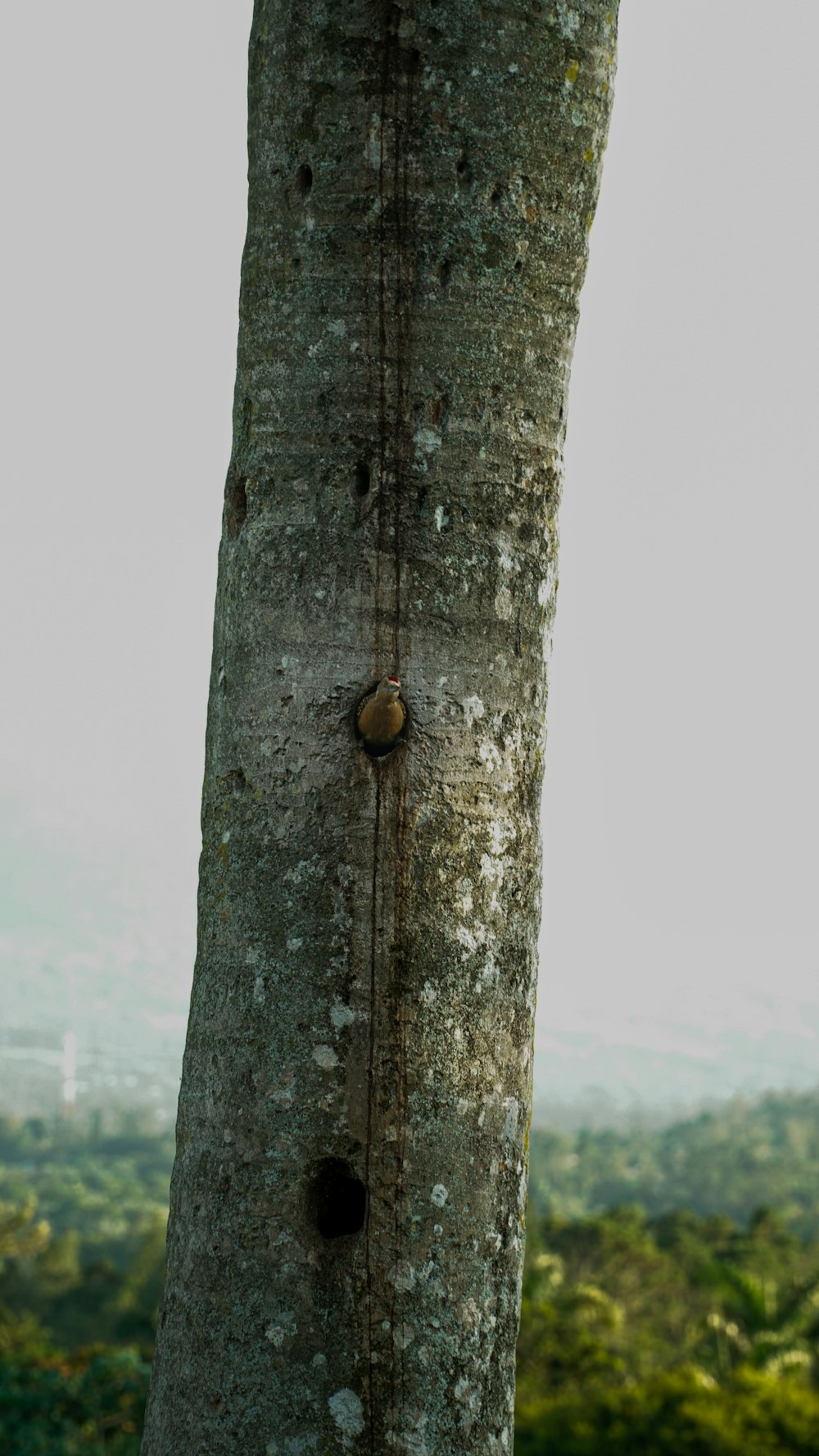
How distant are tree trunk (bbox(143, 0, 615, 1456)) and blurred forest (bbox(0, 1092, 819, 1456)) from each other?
1513 cm

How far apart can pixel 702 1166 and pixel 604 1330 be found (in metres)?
65.2

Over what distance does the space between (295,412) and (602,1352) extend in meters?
23.6

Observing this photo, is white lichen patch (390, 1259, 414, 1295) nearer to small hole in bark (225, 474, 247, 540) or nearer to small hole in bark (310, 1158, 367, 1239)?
small hole in bark (310, 1158, 367, 1239)

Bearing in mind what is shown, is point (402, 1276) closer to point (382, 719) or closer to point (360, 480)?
point (382, 719)

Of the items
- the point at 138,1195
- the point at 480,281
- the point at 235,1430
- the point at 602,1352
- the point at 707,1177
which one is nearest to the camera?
the point at 235,1430

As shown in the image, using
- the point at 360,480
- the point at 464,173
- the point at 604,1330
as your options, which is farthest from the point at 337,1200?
the point at 604,1330

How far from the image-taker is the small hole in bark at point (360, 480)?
2.96m

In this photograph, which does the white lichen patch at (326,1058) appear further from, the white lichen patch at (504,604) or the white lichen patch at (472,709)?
the white lichen patch at (504,604)

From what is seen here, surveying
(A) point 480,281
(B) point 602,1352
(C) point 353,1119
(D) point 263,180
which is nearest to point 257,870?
(C) point 353,1119

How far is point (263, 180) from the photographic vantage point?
3197 mm

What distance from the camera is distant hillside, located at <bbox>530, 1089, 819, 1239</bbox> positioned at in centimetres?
7962

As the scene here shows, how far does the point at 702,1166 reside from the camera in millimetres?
90000

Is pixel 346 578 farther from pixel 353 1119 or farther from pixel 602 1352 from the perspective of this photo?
pixel 602 1352

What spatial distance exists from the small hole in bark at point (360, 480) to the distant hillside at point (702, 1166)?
6162cm
